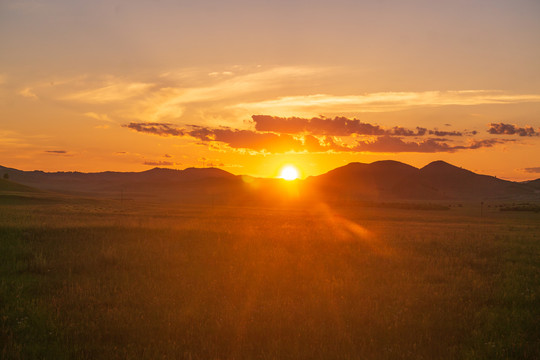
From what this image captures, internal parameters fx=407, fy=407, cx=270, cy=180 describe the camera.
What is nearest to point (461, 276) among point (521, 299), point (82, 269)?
point (521, 299)

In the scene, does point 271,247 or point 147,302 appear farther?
point 271,247

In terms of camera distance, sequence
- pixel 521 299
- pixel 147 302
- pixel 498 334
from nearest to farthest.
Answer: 1. pixel 498 334
2. pixel 147 302
3. pixel 521 299

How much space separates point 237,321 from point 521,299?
7.30 meters

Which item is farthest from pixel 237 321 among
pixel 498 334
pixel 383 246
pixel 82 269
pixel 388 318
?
pixel 383 246

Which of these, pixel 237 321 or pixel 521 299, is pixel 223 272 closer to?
pixel 237 321

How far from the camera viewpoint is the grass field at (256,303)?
24.5 feet

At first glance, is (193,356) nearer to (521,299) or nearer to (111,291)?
(111,291)

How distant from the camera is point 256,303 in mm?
9891

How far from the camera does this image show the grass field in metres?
7.48

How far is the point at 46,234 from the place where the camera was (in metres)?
18.0

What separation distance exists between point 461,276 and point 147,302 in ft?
31.4

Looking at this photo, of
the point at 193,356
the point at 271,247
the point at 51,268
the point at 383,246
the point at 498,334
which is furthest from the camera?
the point at 383,246

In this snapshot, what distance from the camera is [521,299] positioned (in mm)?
10352

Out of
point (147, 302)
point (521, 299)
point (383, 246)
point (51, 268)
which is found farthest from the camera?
point (383, 246)
